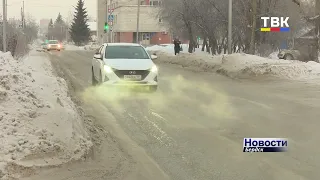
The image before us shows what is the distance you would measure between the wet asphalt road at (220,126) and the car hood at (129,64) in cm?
Answer: 77

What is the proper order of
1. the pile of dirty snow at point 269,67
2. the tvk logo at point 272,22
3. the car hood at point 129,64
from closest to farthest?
1. the car hood at point 129,64
2. the pile of dirty snow at point 269,67
3. the tvk logo at point 272,22

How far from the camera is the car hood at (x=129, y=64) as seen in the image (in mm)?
12555

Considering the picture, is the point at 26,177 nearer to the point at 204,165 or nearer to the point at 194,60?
the point at 204,165

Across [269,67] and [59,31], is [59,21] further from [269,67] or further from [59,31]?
[269,67]

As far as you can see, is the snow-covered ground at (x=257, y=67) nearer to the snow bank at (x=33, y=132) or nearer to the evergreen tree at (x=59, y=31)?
the snow bank at (x=33, y=132)

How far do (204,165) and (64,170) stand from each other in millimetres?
1804

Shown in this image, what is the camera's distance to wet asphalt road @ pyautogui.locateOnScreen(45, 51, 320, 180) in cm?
551

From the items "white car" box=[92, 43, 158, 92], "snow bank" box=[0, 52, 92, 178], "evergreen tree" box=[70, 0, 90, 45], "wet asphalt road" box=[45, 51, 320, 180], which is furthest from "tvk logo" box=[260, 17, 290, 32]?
"evergreen tree" box=[70, 0, 90, 45]

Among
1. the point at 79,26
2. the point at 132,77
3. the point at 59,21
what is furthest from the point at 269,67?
the point at 59,21

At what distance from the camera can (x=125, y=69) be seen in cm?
1246

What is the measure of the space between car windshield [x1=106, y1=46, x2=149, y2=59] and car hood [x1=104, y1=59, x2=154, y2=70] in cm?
50

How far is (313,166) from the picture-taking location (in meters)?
5.59

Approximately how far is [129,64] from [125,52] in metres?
1.31

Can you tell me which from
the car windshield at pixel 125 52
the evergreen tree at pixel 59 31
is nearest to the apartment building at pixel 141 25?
the evergreen tree at pixel 59 31
